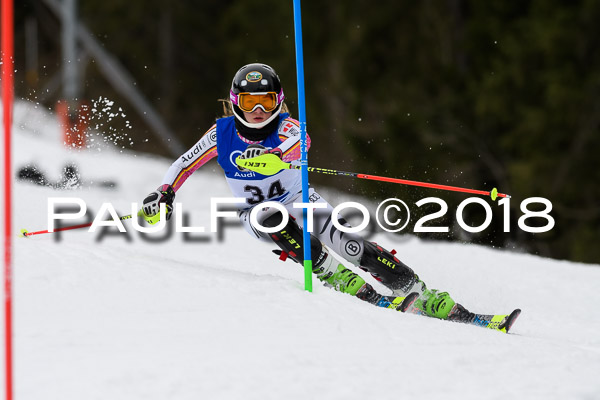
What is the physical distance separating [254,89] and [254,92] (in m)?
0.02

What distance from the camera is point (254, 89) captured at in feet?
15.2

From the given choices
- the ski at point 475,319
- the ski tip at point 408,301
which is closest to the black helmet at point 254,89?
the ski tip at point 408,301

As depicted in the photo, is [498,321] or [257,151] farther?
[498,321]

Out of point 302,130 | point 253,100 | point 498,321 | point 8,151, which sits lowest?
point 498,321

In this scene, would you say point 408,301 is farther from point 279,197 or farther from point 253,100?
point 253,100

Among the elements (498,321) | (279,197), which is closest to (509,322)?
(498,321)

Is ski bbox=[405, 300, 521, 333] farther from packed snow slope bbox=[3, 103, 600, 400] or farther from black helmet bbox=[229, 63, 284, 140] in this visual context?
black helmet bbox=[229, 63, 284, 140]

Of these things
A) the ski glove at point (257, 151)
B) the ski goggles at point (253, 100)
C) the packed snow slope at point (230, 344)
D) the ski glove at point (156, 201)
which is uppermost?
the ski goggles at point (253, 100)

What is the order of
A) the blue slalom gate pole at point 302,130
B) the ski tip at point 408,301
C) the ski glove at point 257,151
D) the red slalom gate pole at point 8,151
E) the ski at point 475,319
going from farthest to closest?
1. the ski at point 475,319
2. the ski tip at point 408,301
3. the ski glove at point 257,151
4. the blue slalom gate pole at point 302,130
5. the red slalom gate pole at point 8,151

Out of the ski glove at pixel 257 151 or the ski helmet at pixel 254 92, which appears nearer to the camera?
the ski glove at pixel 257 151

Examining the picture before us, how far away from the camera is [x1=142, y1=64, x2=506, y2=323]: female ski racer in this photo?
4.66 m

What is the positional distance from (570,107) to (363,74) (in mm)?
4680

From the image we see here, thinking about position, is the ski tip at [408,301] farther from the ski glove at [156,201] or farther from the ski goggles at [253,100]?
the ski glove at [156,201]

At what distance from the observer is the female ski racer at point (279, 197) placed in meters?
4.66
